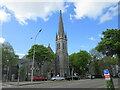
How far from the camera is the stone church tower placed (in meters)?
69.2

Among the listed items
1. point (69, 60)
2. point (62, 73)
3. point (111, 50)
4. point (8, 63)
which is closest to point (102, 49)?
point (111, 50)

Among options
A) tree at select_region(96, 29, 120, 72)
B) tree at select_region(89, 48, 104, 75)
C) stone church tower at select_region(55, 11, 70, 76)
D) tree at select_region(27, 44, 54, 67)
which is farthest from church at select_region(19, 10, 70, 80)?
tree at select_region(96, 29, 120, 72)

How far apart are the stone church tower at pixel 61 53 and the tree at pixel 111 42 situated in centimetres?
4872

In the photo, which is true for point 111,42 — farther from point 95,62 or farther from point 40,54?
point 95,62

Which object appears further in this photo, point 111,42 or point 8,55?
point 8,55

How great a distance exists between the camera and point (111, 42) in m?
19.6

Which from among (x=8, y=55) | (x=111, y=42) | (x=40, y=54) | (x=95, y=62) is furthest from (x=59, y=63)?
(x=111, y=42)

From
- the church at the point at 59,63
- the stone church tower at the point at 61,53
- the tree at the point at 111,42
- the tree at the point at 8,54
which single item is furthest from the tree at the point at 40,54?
the tree at the point at 111,42

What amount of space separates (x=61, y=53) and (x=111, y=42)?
52152mm

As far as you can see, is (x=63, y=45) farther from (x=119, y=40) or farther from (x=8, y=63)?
(x=119, y=40)

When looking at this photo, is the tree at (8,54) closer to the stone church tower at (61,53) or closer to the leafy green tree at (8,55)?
the leafy green tree at (8,55)

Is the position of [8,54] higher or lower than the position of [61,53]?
lower

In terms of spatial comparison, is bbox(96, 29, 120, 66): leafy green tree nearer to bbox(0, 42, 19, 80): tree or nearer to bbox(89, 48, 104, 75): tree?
bbox(0, 42, 19, 80): tree

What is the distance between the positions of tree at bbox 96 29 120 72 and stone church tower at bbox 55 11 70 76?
48722mm
